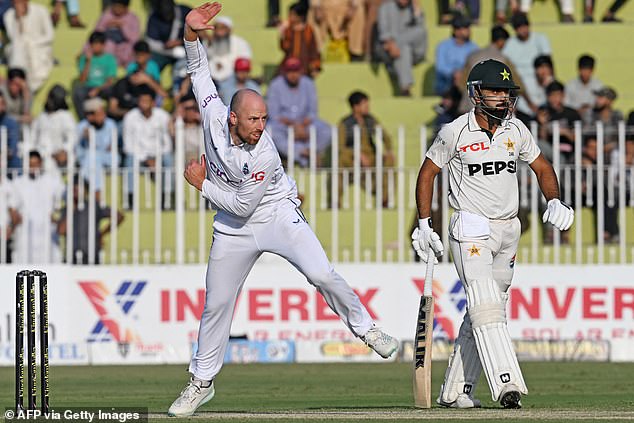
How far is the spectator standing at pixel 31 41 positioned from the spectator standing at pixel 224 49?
2.39 m

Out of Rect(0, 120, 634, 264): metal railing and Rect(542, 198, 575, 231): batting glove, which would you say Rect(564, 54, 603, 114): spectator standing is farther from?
Rect(542, 198, 575, 231): batting glove

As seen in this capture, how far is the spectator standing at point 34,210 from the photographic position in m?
16.5

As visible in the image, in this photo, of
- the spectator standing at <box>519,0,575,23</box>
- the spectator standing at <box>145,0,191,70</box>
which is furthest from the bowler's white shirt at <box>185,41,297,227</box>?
the spectator standing at <box>519,0,575,23</box>

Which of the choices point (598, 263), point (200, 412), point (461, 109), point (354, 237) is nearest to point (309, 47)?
point (461, 109)

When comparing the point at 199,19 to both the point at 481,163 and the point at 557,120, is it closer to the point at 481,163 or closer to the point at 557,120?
the point at 481,163

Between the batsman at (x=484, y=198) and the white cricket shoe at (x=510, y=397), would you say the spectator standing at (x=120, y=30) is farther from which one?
the white cricket shoe at (x=510, y=397)

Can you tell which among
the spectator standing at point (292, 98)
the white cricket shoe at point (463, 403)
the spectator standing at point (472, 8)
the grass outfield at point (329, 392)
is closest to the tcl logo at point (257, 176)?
the grass outfield at point (329, 392)

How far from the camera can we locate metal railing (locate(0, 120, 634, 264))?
1667 cm

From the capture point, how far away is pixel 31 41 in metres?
20.7

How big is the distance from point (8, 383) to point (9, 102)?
663 cm

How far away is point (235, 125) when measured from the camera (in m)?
9.38

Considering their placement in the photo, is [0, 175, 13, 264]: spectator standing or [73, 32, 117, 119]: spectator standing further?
[73, 32, 117, 119]: spectator standing

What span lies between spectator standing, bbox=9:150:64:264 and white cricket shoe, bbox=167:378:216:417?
727 centimetres

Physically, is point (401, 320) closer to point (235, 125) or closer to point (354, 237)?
point (354, 237)
